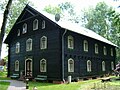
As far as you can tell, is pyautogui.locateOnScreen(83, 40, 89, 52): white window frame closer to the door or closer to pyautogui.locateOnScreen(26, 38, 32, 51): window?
pyautogui.locateOnScreen(26, 38, 32, 51): window

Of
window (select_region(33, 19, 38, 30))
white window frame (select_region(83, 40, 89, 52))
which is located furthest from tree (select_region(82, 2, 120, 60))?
window (select_region(33, 19, 38, 30))

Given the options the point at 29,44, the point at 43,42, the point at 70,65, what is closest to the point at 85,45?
the point at 70,65

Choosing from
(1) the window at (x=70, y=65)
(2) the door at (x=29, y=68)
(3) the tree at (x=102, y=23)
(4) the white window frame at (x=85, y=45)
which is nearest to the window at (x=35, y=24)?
(2) the door at (x=29, y=68)

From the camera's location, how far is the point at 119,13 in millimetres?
4082

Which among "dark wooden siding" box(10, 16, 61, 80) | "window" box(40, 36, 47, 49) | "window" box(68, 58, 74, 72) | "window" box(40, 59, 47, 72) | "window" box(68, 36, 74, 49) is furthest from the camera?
"window" box(40, 36, 47, 49)

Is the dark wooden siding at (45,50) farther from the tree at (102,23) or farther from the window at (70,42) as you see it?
the tree at (102,23)

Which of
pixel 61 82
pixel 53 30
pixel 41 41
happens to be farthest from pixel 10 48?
pixel 61 82

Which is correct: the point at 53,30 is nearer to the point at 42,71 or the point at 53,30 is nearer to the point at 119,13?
the point at 42,71

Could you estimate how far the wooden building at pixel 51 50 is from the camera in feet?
66.8

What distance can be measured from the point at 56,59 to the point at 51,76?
1787 millimetres

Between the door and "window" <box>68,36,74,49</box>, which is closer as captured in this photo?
"window" <box>68,36,74,49</box>

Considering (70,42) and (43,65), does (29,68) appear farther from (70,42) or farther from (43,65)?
(70,42)

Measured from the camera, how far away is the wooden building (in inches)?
802

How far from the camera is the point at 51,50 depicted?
2095 cm
